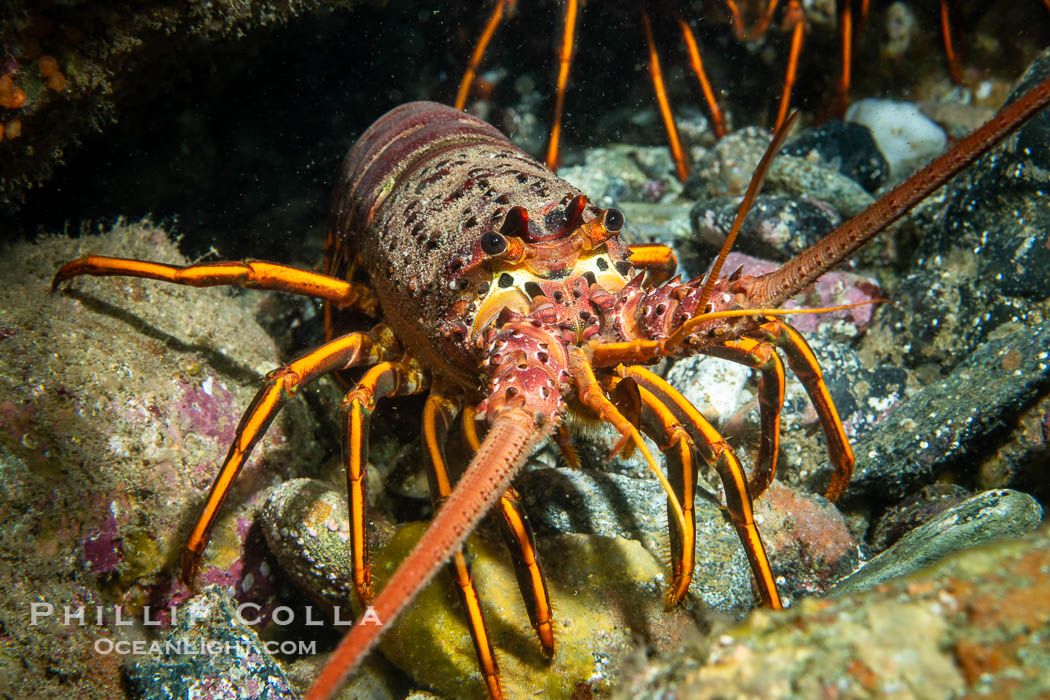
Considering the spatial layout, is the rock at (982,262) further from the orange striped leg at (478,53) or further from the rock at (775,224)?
the orange striped leg at (478,53)

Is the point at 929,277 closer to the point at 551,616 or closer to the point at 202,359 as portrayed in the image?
the point at 551,616

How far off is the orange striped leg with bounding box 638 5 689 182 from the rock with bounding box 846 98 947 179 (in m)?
1.80

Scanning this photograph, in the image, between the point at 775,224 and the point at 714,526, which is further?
the point at 775,224

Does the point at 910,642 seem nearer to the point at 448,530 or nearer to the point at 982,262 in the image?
the point at 448,530

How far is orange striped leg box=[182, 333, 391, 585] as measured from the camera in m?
2.21

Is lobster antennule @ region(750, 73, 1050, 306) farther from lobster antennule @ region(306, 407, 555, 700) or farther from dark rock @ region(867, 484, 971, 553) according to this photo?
dark rock @ region(867, 484, 971, 553)

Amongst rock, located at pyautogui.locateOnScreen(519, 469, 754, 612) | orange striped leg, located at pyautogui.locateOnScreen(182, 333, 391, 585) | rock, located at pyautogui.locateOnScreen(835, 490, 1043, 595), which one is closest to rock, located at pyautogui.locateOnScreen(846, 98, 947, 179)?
rock, located at pyautogui.locateOnScreen(835, 490, 1043, 595)

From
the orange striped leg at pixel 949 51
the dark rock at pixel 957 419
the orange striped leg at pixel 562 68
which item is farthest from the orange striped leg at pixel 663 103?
the dark rock at pixel 957 419

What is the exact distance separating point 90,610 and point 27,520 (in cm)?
41

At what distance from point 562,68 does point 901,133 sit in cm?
338

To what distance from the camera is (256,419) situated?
90.8 inches

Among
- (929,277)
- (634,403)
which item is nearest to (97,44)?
(634,403)

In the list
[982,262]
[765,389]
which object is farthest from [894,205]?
[982,262]

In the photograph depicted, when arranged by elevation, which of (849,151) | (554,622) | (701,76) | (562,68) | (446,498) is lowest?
(554,622)
